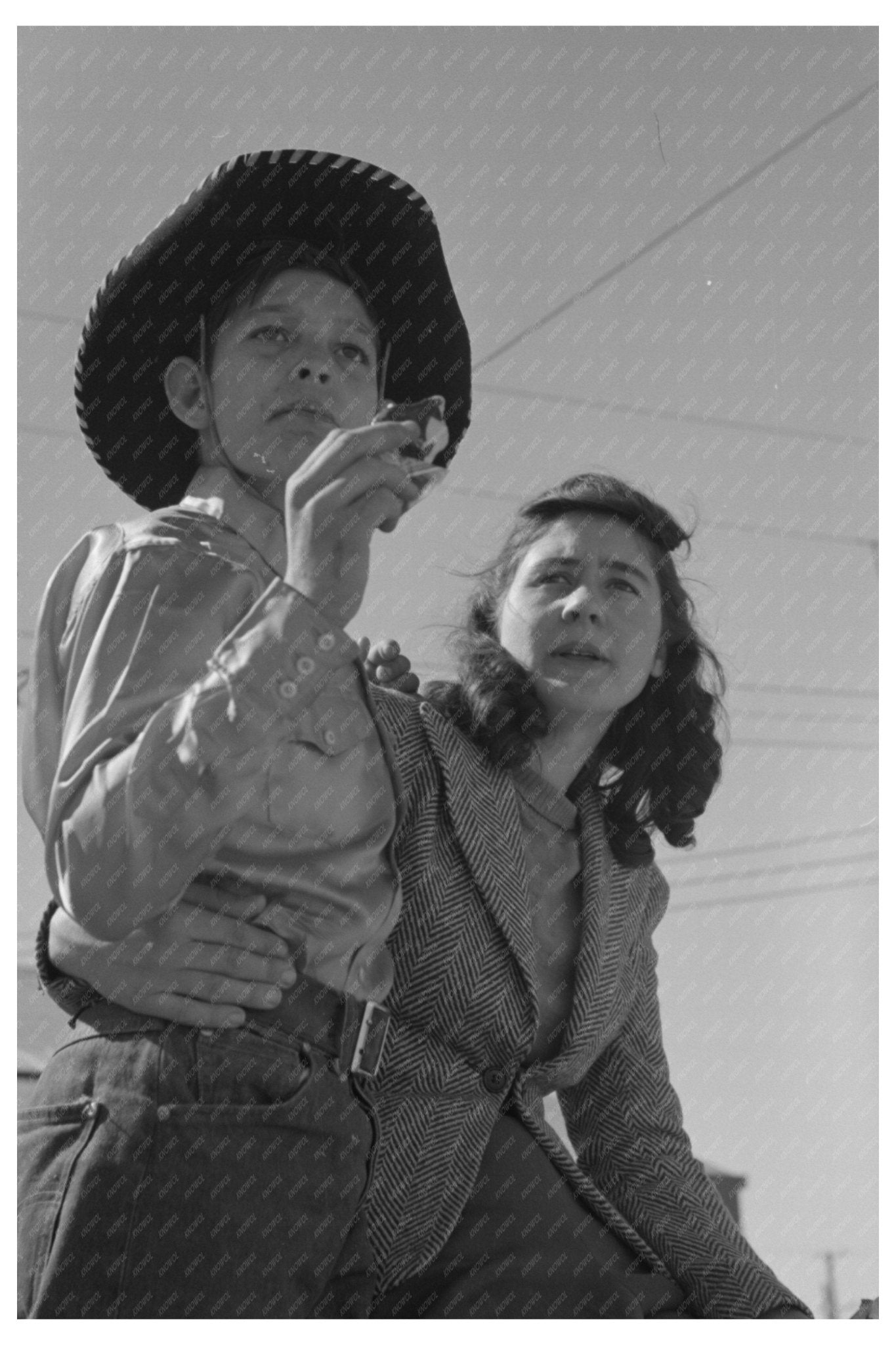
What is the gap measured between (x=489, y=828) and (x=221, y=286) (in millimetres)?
824

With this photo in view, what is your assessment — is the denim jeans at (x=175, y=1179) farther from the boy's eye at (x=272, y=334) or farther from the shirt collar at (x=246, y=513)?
the boy's eye at (x=272, y=334)

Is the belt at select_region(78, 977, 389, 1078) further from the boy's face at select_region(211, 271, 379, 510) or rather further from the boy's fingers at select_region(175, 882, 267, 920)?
the boy's face at select_region(211, 271, 379, 510)

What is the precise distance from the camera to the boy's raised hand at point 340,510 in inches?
61.2

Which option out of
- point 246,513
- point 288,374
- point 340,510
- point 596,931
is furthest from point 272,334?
point 596,931

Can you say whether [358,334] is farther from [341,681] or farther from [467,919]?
[467,919]

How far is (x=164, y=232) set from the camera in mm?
2051

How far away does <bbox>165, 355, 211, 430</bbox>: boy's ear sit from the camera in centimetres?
198

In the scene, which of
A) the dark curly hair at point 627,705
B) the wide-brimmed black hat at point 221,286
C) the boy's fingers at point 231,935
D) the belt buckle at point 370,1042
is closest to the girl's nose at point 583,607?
the dark curly hair at point 627,705

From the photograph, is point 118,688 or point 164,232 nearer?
point 118,688

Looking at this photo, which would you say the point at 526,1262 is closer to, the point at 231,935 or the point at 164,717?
the point at 231,935

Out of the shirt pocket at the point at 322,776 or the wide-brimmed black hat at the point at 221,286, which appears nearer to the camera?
the shirt pocket at the point at 322,776

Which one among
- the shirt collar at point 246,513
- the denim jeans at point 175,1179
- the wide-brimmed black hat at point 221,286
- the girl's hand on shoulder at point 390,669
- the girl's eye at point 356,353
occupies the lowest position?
the denim jeans at point 175,1179

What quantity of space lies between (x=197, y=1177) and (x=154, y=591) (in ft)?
1.88

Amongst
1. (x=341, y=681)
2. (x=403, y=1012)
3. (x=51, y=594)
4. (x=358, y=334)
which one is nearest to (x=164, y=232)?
(x=358, y=334)
